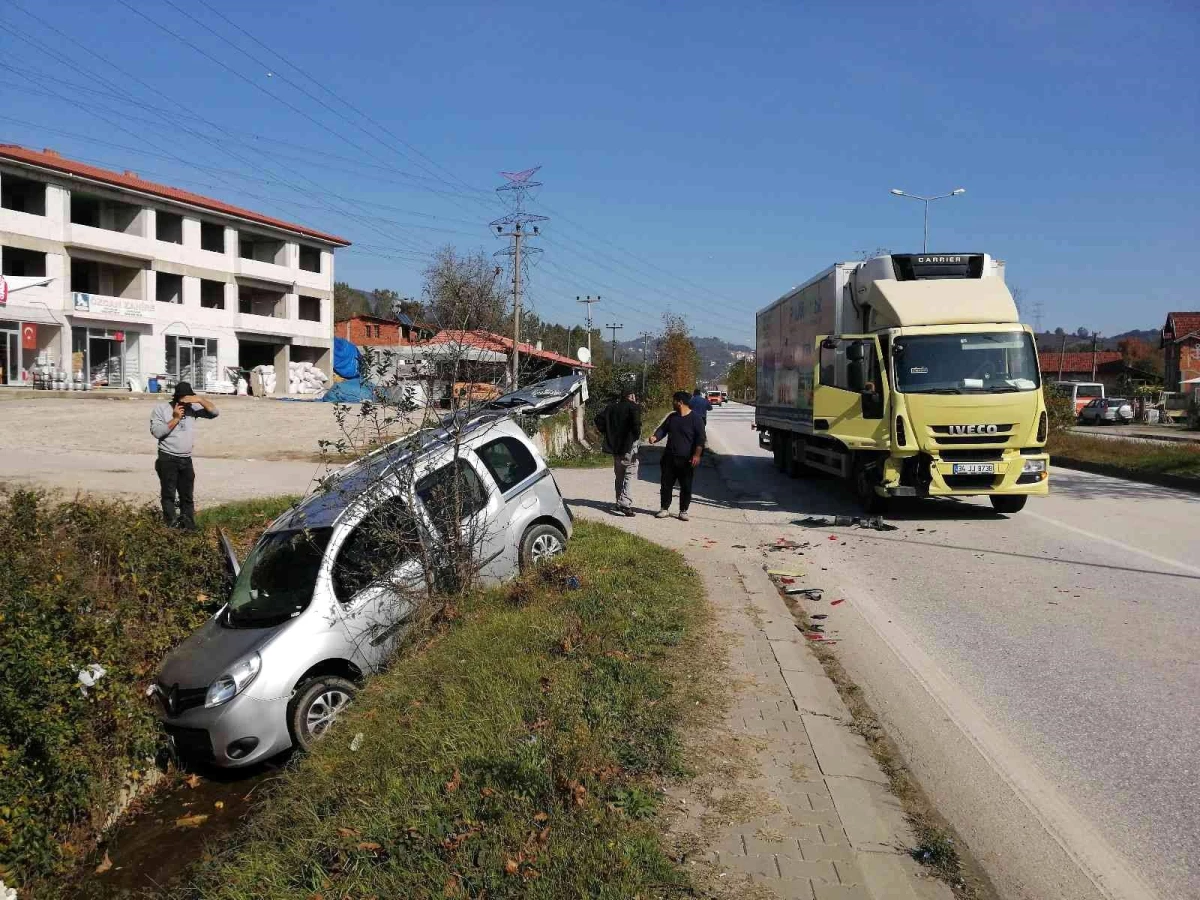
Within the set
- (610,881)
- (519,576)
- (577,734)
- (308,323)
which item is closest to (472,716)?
(577,734)

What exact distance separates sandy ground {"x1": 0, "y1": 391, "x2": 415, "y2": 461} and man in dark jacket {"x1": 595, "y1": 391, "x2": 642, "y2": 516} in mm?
8372

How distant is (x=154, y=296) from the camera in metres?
42.4

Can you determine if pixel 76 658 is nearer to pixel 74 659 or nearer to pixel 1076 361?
pixel 74 659

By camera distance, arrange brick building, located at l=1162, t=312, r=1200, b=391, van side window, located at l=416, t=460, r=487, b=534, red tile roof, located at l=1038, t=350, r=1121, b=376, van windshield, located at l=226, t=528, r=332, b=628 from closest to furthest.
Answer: van windshield, located at l=226, t=528, r=332, b=628
van side window, located at l=416, t=460, r=487, b=534
brick building, located at l=1162, t=312, r=1200, b=391
red tile roof, located at l=1038, t=350, r=1121, b=376

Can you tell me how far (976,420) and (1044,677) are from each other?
6.58 m

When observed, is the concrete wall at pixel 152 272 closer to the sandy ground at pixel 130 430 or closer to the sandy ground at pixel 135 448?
the sandy ground at pixel 135 448

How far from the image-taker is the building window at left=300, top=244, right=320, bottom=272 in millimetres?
53656

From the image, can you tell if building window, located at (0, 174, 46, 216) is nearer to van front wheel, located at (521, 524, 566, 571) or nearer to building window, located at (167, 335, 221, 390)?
building window, located at (167, 335, 221, 390)

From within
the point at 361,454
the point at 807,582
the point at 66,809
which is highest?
the point at 361,454

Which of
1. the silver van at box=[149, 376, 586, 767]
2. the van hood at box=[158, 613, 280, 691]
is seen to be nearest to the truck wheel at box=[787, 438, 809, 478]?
the silver van at box=[149, 376, 586, 767]

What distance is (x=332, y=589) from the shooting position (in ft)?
21.2

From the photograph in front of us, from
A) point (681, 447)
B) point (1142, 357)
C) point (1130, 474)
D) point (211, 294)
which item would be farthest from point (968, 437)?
point (1142, 357)

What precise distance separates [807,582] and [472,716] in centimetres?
511

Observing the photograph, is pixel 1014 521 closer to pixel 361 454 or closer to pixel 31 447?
pixel 361 454
